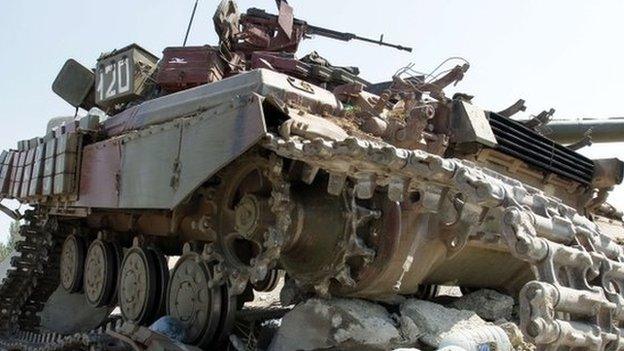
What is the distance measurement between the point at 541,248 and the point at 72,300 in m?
6.28

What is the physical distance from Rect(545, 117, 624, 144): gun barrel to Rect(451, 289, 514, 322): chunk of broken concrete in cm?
290

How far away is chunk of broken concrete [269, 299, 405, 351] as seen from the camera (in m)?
4.84

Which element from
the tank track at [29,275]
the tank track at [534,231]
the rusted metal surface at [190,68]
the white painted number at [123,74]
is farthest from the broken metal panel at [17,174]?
the tank track at [534,231]

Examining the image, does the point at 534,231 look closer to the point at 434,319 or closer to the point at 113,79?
the point at 434,319

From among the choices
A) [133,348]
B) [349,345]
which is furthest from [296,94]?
[133,348]

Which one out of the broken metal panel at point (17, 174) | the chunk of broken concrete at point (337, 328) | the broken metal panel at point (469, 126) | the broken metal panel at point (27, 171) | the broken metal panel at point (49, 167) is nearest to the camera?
the chunk of broken concrete at point (337, 328)

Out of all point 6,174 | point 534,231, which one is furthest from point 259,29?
point 534,231

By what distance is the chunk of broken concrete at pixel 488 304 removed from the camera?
239 inches

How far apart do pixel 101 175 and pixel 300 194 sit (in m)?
2.23

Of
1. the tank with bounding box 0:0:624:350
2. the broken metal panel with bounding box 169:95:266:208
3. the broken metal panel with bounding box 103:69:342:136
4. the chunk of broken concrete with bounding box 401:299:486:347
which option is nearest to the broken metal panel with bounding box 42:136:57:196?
the tank with bounding box 0:0:624:350

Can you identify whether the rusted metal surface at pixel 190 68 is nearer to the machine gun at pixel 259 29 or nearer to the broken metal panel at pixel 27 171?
the machine gun at pixel 259 29

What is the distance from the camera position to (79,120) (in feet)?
23.9

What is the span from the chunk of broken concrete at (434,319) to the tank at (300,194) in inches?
7.6

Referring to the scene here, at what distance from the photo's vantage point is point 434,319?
5.13m
